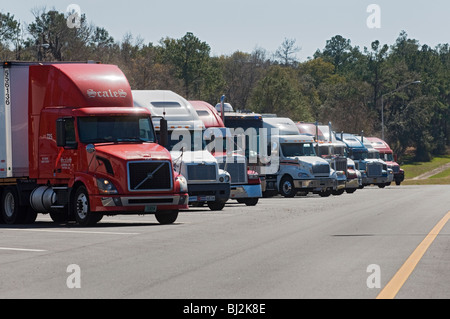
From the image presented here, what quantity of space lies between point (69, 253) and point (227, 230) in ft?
18.6

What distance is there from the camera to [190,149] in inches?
1206

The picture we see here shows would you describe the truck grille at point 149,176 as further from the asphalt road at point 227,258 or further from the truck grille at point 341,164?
the truck grille at point 341,164

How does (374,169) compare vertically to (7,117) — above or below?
below

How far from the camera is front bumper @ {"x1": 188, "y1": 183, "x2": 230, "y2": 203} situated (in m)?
29.0

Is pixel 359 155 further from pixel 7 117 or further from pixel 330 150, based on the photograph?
pixel 7 117

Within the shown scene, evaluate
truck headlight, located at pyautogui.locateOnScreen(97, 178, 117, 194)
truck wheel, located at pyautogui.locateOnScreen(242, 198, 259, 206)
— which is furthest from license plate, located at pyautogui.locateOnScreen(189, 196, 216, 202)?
truck headlight, located at pyautogui.locateOnScreen(97, 178, 117, 194)

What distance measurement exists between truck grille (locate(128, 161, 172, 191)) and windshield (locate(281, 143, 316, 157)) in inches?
791

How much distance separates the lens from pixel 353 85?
444ft

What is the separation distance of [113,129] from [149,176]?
171cm

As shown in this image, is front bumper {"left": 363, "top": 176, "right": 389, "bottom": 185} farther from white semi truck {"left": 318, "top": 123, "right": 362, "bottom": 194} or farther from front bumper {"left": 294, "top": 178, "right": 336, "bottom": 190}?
front bumper {"left": 294, "top": 178, "right": 336, "bottom": 190}

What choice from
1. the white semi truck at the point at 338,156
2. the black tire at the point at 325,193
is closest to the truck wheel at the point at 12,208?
the black tire at the point at 325,193

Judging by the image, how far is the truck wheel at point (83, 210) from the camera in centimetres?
2305

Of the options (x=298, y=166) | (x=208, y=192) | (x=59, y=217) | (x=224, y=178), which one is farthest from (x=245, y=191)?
(x=298, y=166)
